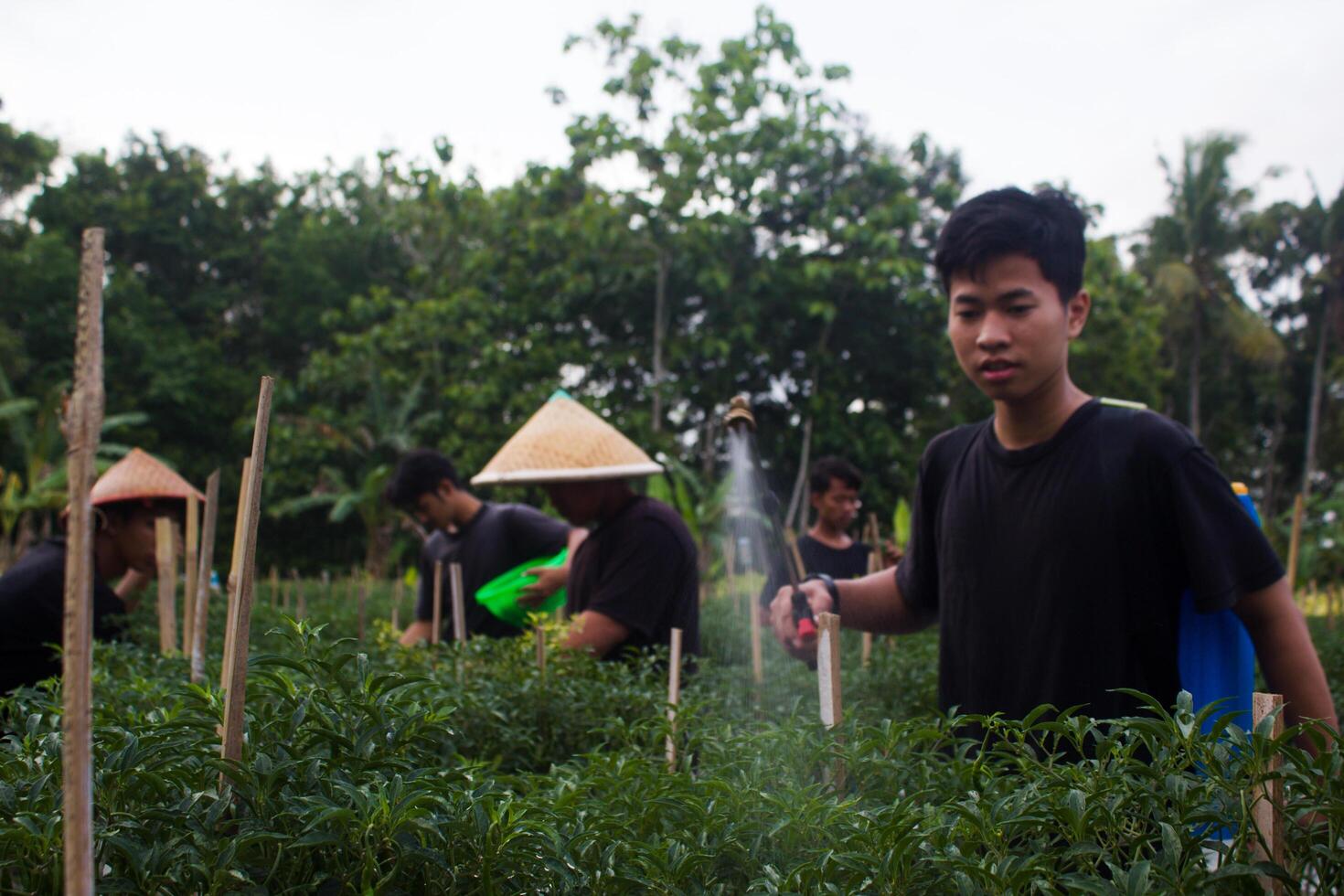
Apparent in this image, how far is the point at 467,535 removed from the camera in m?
5.25

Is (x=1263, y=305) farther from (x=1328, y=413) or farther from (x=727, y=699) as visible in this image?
(x=727, y=699)

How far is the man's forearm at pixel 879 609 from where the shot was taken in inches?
101

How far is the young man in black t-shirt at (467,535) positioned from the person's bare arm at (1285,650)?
10.7 feet

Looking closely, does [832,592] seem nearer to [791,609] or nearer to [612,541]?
[791,609]

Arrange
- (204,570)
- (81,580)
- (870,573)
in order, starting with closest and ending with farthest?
(81,580) → (204,570) → (870,573)

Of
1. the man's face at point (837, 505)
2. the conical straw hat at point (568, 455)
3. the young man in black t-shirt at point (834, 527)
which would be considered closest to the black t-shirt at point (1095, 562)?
the conical straw hat at point (568, 455)

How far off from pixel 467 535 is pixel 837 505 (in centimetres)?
214

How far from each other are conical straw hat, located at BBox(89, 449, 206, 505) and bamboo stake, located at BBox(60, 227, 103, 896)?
3405mm

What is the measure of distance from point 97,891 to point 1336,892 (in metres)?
1.22

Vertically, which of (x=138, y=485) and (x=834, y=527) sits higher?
(x=138, y=485)

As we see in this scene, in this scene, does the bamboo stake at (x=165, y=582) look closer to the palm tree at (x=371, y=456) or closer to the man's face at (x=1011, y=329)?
the man's face at (x=1011, y=329)

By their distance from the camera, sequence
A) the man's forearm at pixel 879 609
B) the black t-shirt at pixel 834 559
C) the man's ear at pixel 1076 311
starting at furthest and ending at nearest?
the black t-shirt at pixel 834 559, the man's forearm at pixel 879 609, the man's ear at pixel 1076 311

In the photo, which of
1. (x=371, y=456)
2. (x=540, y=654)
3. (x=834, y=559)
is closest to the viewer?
(x=540, y=654)

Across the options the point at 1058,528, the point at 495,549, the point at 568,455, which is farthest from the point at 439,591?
the point at 1058,528
